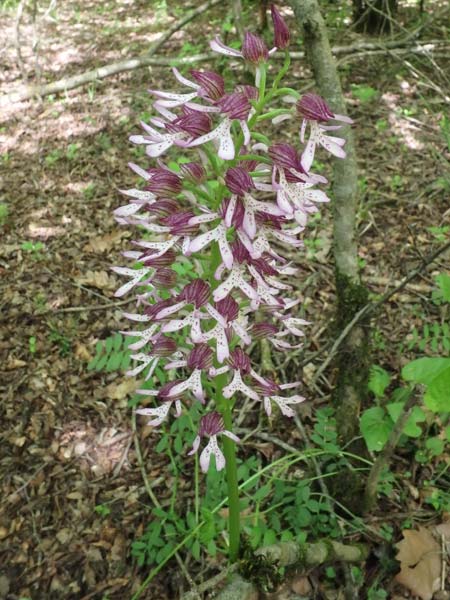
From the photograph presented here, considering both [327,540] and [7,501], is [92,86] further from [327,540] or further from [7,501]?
[327,540]

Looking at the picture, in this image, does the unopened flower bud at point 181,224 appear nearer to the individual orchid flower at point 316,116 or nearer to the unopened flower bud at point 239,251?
the unopened flower bud at point 239,251

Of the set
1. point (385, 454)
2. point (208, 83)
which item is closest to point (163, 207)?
point (208, 83)

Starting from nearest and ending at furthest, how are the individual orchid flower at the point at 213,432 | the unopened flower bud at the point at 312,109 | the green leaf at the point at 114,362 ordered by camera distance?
the unopened flower bud at the point at 312,109 < the individual orchid flower at the point at 213,432 < the green leaf at the point at 114,362

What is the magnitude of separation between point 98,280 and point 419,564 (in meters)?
3.05

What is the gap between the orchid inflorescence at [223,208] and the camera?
1.47m

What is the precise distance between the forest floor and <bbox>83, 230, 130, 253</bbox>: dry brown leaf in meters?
0.02

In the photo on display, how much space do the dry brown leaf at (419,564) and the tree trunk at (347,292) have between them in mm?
320

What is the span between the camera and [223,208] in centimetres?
151

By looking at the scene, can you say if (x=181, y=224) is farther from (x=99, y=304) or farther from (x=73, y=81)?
(x=73, y=81)

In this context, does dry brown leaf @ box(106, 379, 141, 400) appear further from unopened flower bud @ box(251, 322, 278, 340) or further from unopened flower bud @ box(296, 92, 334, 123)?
unopened flower bud @ box(296, 92, 334, 123)

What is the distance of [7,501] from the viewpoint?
313 cm

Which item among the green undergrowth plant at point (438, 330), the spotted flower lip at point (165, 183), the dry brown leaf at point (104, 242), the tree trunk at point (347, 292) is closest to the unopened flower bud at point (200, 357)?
the spotted flower lip at point (165, 183)

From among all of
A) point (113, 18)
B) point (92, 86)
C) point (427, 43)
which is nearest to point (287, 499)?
point (427, 43)

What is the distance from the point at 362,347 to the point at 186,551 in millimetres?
1461
